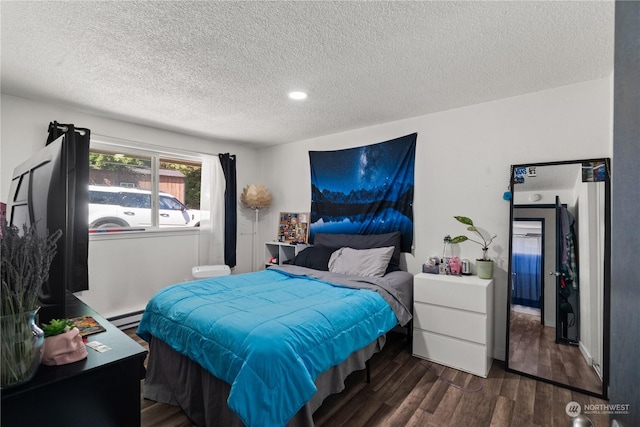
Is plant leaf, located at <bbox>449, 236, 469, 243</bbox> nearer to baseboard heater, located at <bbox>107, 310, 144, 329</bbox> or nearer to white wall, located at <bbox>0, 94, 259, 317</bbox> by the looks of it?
white wall, located at <bbox>0, 94, 259, 317</bbox>

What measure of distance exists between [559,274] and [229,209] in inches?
153

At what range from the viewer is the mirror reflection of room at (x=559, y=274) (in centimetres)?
229

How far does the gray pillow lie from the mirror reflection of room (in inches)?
41.9

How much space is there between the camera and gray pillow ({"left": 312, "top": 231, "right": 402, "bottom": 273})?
3.25 meters

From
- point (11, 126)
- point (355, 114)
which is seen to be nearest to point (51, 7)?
point (11, 126)

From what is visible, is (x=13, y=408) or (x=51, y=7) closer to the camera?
(x=13, y=408)

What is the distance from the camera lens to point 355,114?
325cm

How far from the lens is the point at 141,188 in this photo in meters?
3.79

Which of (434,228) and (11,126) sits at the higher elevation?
(11,126)

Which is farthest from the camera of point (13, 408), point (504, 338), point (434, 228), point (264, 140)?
point (264, 140)

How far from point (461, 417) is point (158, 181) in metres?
4.02

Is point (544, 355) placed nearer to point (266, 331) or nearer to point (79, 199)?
point (266, 331)

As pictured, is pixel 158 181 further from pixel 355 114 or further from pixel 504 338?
pixel 504 338

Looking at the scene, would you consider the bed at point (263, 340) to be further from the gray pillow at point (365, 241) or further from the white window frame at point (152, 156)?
the white window frame at point (152, 156)
